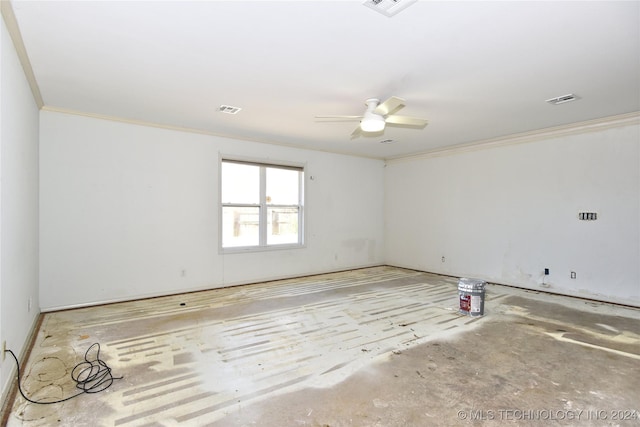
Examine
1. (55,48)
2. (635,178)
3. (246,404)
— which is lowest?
(246,404)

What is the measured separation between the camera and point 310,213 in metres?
6.70

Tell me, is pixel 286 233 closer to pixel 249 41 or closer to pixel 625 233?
pixel 249 41

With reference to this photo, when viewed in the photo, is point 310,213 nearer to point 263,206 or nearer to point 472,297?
point 263,206

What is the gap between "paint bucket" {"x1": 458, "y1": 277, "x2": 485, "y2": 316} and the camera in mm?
4062

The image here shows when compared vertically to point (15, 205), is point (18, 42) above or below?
above

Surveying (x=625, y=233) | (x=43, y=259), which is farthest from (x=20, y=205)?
(x=625, y=233)

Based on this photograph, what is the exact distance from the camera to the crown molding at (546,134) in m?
4.53

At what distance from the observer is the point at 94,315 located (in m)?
4.09

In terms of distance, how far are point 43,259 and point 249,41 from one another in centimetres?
391

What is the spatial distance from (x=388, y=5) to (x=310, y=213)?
483 centimetres

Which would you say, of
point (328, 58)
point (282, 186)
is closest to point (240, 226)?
point (282, 186)

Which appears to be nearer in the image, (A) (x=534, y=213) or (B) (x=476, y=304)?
(B) (x=476, y=304)

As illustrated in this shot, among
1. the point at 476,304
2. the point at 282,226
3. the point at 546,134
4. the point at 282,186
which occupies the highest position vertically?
the point at 546,134

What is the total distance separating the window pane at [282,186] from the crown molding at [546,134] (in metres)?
2.88
